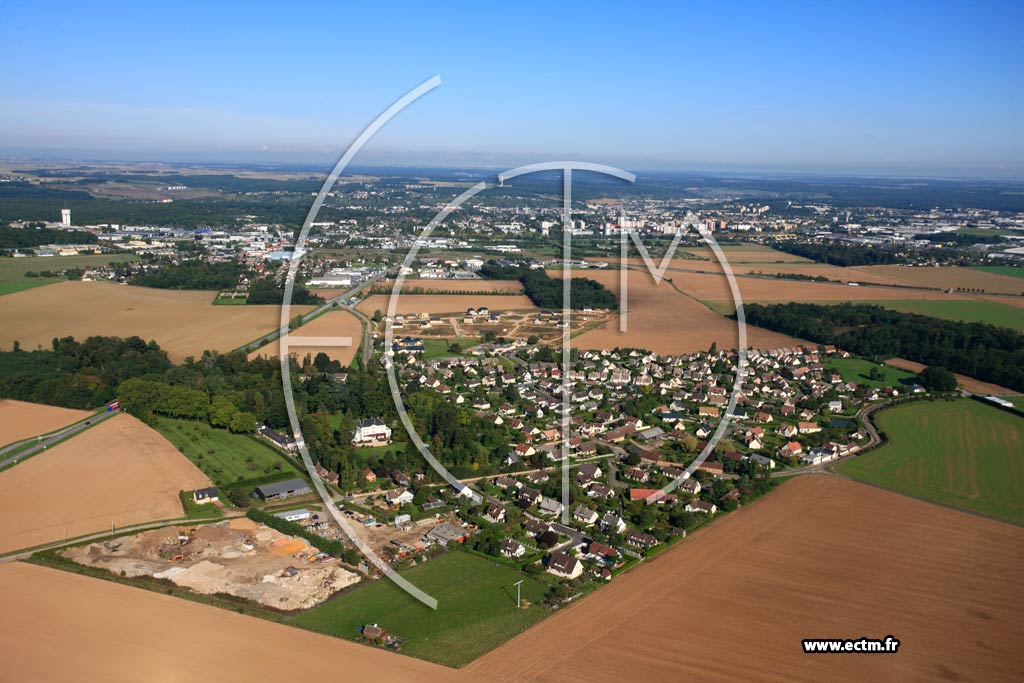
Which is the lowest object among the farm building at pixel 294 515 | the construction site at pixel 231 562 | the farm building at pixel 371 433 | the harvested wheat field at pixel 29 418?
the construction site at pixel 231 562

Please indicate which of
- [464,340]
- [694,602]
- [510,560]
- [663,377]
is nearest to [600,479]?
[510,560]

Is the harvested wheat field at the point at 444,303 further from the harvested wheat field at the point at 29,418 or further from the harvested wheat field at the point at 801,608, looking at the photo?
the harvested wheat field at the point at 801,608

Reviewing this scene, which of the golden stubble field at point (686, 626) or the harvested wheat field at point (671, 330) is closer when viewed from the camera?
the golden stubble field at point (686, 626)

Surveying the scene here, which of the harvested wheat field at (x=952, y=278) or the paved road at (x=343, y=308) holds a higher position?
the harvested wheat field at (x=952, y=278)

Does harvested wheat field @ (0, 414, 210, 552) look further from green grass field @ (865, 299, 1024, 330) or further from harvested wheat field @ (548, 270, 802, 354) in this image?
green grass field @ (865, 299, 1024, 330)

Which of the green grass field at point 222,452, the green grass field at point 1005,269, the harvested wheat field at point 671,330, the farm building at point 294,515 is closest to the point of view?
the farm building at point 294,515

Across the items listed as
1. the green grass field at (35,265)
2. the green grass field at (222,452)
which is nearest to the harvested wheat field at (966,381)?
the green grass field at (222,452)

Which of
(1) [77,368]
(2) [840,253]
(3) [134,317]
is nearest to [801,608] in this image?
(1) [77,368]
